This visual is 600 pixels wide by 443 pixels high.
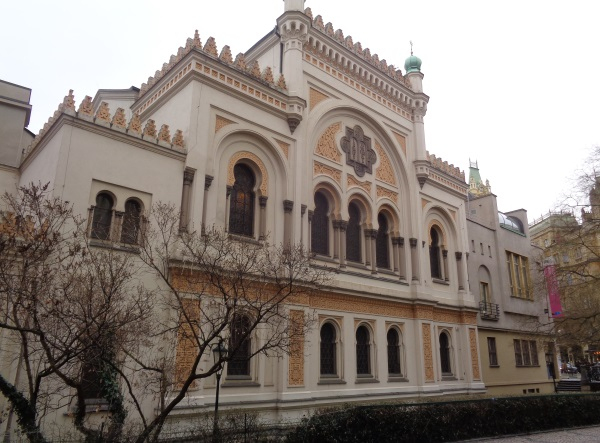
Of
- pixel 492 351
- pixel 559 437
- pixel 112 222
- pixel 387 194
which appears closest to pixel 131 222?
pixel 112 222

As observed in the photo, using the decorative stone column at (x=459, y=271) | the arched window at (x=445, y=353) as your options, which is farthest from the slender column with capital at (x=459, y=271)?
the arched window at (x=445, y=353)

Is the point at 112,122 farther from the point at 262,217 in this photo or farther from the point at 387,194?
the point at 387,194

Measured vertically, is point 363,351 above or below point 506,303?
below

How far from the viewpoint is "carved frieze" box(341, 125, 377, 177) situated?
20.4m

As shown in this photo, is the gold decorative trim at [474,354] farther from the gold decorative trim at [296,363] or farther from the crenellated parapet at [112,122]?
the crenellated parapet at [112,122]

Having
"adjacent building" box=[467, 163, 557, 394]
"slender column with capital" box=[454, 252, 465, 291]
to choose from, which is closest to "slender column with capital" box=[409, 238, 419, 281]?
"slender column with capital" box=[454, 252, 465, 291]

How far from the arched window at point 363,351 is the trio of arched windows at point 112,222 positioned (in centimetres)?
986

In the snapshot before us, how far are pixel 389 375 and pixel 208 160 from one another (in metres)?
11.1

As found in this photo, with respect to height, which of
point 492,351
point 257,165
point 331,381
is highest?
point 257,165

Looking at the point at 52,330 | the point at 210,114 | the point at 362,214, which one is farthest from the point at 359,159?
the point at 52,330

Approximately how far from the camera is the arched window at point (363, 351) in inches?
733

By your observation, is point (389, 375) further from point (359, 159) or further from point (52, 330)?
point (52, 330)

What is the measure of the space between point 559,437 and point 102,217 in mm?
14826

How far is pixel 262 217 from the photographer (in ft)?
54.4
